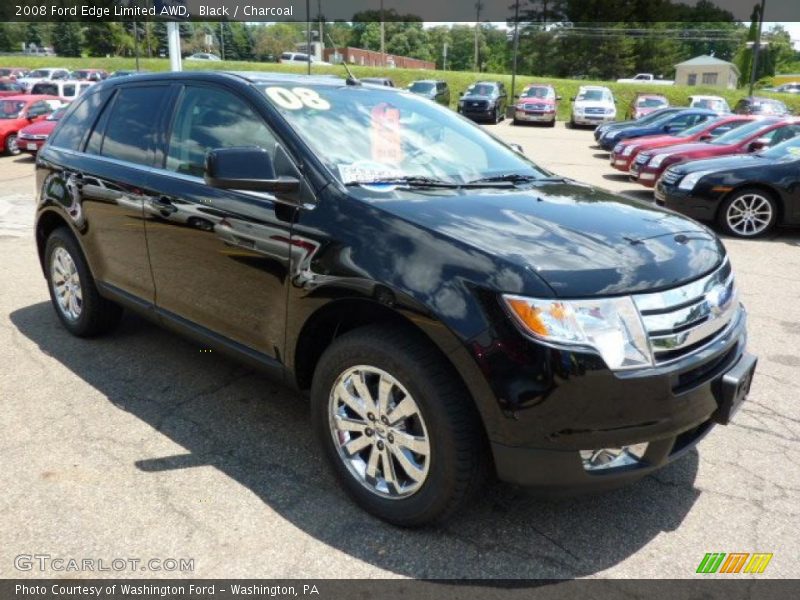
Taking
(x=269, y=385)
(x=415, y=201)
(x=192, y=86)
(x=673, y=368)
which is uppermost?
(x=192, y=86)

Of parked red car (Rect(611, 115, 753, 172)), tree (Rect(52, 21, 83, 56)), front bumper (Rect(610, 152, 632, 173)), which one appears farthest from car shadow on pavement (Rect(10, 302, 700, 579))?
tree (Rect(52, 21, 83, 56))

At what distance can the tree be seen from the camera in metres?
73.5

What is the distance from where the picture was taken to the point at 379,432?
269 centimetres

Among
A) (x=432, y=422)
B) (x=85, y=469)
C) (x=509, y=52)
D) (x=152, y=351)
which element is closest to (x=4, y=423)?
(x=85, y=469)

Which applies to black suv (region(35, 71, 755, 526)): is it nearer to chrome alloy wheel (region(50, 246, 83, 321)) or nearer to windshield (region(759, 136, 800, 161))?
chrome alloy wheel (region(50, 246, 83, 321))

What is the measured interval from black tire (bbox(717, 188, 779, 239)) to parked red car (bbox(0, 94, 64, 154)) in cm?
1564

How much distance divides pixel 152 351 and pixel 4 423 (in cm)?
110

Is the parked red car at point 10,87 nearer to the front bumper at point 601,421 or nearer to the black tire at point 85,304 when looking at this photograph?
the black tire at point 85,304

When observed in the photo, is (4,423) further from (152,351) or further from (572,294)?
(572,294)

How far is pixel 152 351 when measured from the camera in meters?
4.54

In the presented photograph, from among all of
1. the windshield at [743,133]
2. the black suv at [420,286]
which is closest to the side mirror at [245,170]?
the black suv at [420,286]

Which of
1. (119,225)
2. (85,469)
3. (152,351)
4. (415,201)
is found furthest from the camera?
(152,351)

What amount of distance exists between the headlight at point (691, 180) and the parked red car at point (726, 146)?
2.46 meters

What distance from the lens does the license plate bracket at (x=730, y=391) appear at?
2518 millimetres
